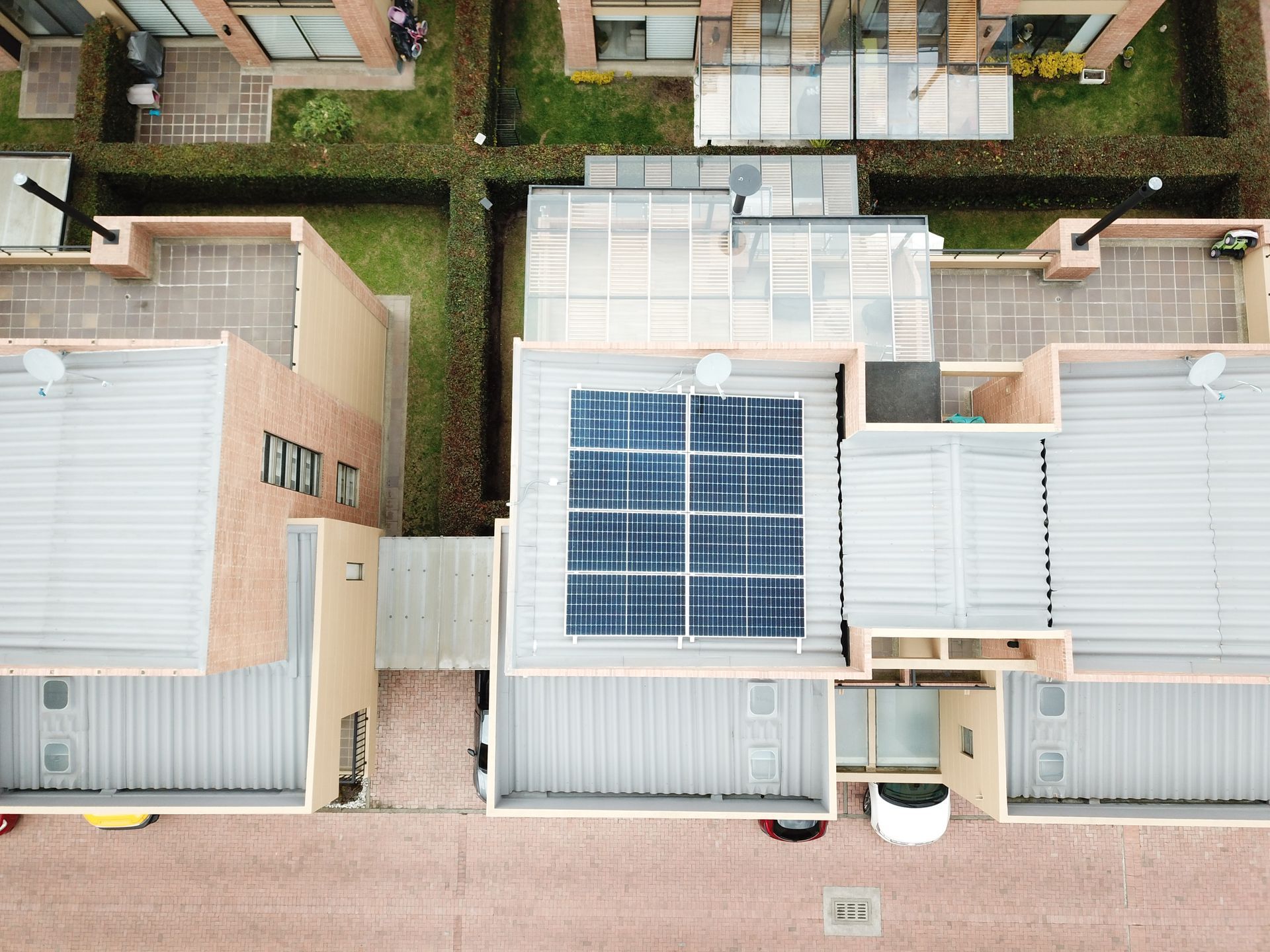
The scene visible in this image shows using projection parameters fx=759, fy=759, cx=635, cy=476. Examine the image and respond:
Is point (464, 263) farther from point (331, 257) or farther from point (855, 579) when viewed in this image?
point (855, 579)

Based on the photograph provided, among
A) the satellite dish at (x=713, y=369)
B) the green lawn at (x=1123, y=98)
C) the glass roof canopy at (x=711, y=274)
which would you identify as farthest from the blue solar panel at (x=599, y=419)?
the green lawn at (x=1123, y=98)

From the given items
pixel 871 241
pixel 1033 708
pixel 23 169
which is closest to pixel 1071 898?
pixel 1033 708

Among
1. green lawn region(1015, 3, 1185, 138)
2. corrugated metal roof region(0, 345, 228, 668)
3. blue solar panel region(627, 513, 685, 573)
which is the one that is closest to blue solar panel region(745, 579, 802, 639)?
blue solar panel region(627, 513, 685, 573)

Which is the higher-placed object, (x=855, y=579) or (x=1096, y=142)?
(x=1096, y=142)

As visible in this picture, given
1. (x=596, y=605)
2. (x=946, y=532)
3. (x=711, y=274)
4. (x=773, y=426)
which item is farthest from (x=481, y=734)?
(x=711, y=274)

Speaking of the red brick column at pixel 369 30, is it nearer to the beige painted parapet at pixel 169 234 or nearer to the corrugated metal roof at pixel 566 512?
the beige painted parapet at pixel 169 234

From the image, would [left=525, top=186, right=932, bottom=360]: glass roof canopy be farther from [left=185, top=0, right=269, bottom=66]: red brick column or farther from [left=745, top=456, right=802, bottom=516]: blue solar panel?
[left=185, top=0, right=269, bottom=66]: red brick column
